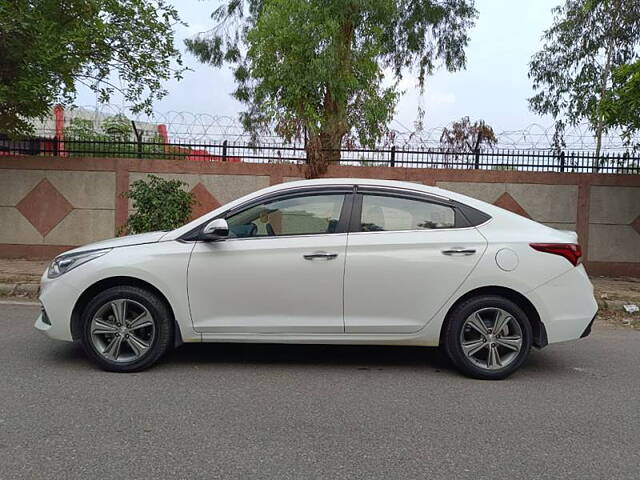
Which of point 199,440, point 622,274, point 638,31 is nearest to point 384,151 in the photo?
point 622,274

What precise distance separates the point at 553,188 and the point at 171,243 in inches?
327

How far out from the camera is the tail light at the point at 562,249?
5395mm

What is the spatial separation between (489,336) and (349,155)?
6.93 m

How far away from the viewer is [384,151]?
11.7m

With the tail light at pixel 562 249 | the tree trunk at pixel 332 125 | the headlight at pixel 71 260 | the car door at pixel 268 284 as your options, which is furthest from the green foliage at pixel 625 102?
the headlight at pixel 71 260

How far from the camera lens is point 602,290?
963 centimetres

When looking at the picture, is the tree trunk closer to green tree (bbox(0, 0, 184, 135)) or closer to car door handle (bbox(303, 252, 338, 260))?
green tree (bbox(0, 0, 184, 135))

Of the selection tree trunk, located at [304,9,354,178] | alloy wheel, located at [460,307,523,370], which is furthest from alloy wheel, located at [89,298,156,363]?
tree trunk, located at [304,9,354,178]

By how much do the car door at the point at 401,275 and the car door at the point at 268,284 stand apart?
0.42 feet

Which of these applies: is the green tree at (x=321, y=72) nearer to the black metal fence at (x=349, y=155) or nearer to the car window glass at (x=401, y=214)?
the black metal fence at (x=349, y=155)

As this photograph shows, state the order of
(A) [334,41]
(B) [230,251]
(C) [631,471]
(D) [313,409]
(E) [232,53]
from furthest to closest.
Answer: (E) [232,53] → (A) [334,41] → (B) [230,251] → (D) [313,409] → (C) [631,471]

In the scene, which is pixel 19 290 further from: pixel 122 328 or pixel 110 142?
pixel 122 328

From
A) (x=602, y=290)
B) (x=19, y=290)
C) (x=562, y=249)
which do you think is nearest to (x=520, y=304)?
(x=562, y=249)

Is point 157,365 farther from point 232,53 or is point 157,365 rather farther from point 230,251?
point 232,53
